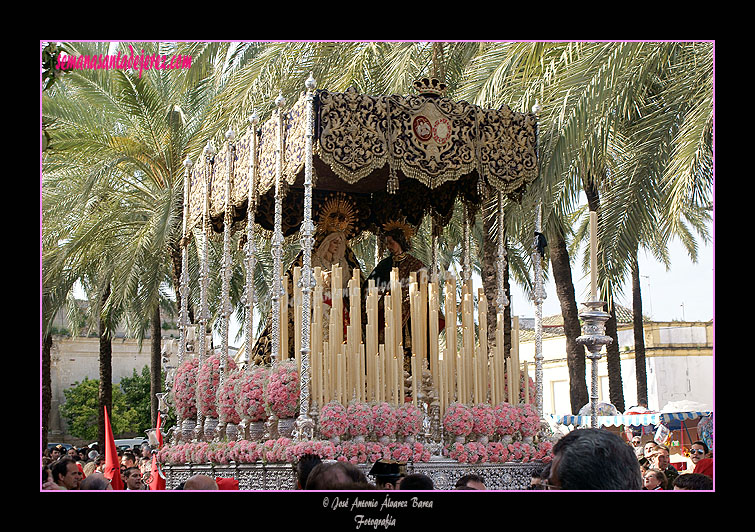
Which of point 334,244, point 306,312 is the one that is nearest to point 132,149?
point 334,244

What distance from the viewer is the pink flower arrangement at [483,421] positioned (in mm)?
9617

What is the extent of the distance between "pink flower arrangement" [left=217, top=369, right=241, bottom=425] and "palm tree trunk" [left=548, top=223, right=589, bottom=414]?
25.6 feet

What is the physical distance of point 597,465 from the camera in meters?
3.47

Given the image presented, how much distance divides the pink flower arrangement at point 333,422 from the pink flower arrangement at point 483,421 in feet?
4.63

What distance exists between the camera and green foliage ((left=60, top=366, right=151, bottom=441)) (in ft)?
124

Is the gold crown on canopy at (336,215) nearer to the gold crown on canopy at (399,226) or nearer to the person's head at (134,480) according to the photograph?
the gold crown on canopy at (399,226)

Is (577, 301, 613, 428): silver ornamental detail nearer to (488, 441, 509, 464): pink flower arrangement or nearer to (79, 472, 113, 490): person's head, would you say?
Result: (488, 441, 509, 464): pink flower arrangement

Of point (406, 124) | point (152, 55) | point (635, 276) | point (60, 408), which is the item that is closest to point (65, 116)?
point (152, 55)

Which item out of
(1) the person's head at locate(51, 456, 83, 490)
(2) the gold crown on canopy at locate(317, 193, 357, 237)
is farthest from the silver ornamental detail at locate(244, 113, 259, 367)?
(1) the person's head at locate(51, 456, 83, 490)

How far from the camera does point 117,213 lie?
18.3 metres

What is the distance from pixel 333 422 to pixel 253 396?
1.12 m

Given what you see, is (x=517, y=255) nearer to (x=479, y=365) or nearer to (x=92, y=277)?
(x=92, y=277)

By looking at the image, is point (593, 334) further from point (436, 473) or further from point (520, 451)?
point (520, 451)
